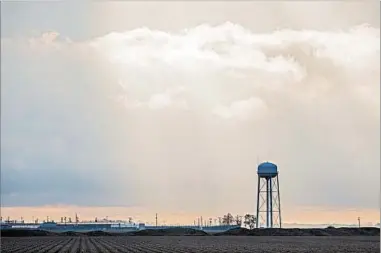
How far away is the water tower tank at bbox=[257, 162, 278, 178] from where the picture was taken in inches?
4966

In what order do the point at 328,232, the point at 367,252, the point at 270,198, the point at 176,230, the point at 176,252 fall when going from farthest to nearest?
1. the point at 176,230
2. the point at 328,232
3. the point at 270,198
4. the point at 176,252
5. the point at 367,252

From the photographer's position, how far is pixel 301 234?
152 m

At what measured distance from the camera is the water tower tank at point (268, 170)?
126125mm

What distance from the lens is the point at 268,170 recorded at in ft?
414

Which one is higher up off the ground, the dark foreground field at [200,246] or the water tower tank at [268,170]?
the water tower tank at [268,170]

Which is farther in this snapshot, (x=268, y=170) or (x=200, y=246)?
(x=268, y=170)

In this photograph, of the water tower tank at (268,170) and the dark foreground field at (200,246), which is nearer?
the dark foreground field at (200,246)

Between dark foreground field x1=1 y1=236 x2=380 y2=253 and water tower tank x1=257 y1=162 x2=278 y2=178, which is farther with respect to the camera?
water tower tank x1=257 y1=162 x2=278 y2=178

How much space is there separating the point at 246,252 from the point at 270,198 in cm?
6727

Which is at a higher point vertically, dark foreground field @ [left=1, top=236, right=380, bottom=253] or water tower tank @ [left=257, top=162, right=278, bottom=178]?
water tower tank @ [left=257, top=162, right=278, bottom=178]

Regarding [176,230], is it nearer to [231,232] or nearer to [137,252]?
[231,232]

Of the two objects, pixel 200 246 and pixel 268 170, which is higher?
pixel 268 170

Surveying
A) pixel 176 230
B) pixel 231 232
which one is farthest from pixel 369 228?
pixel 176 230

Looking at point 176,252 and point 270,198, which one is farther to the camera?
point 270,198
